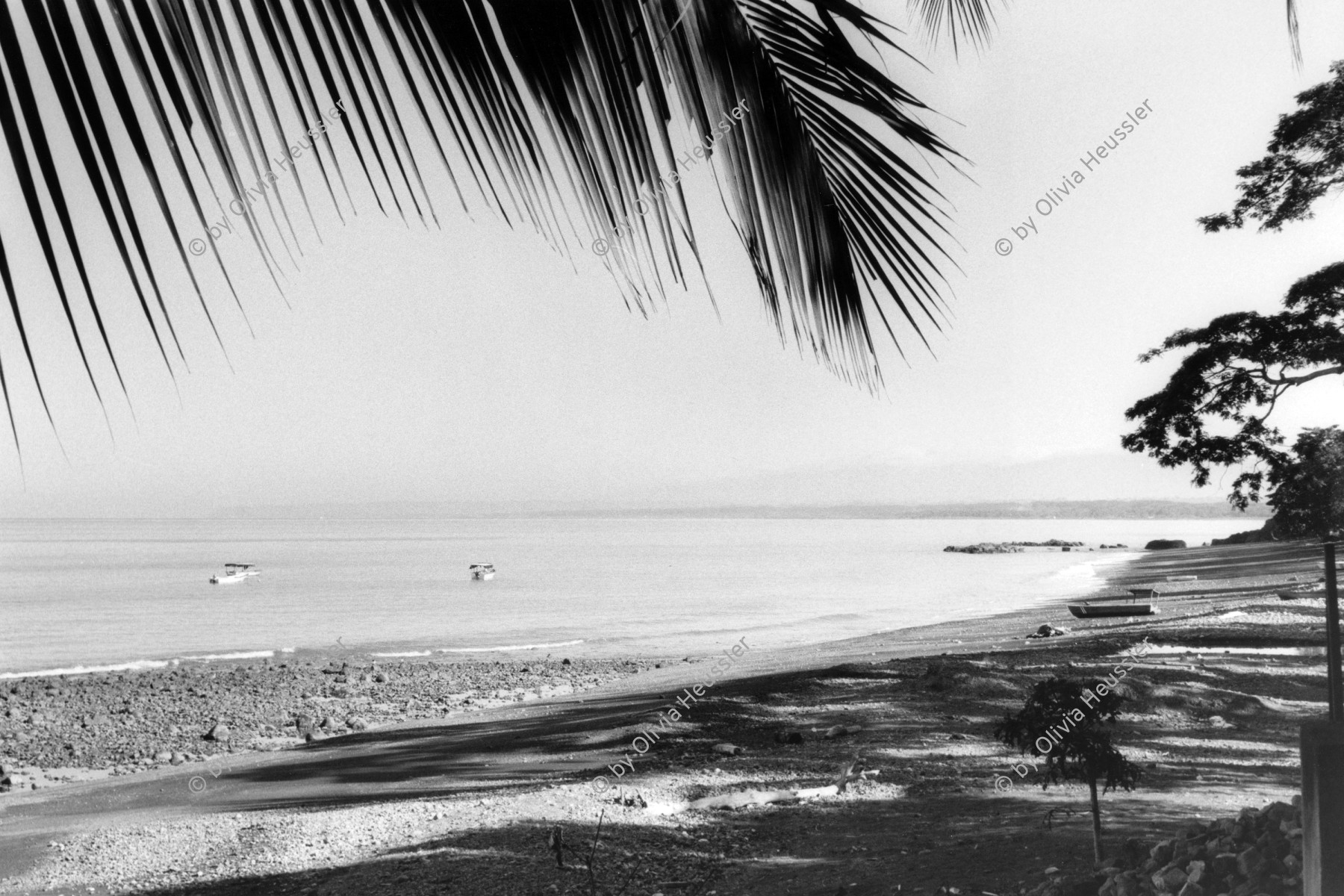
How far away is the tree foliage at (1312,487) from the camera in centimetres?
787

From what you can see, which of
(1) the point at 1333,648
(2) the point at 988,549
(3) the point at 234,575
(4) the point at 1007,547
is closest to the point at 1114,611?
(1) the point at 1333,648

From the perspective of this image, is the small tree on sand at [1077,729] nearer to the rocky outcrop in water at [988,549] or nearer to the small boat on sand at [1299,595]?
the small boat on sand at [1299,595]

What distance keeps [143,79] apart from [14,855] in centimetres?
965

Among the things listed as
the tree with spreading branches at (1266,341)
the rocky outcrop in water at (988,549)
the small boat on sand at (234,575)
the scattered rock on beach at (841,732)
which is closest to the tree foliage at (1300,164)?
the tree with spreading branches at (1266,341)

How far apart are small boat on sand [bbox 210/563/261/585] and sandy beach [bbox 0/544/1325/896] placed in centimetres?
2967

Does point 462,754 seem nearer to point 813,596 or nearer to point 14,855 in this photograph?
point 14,855

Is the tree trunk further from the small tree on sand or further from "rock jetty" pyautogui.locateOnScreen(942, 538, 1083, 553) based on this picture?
"rock jetty" pyautogui.locateOnScreen(942, 538, 1083, 553)

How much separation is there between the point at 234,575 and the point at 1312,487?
47.7 m

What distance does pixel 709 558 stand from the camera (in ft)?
224

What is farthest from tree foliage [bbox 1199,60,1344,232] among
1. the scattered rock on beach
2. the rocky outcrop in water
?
the rocky outcrop in water

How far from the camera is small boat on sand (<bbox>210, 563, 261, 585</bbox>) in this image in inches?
1784

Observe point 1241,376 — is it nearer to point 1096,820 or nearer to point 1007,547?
point 1096,820

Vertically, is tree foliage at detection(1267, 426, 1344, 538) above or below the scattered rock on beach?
above

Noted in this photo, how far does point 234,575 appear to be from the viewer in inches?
1841
